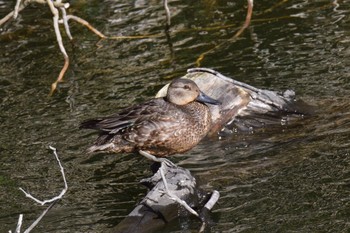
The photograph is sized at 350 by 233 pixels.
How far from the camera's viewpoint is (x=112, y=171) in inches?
309

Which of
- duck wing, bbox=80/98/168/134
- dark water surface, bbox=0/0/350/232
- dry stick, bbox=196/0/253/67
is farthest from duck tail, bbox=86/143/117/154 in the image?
dry stick, bbox=196/0/253/67

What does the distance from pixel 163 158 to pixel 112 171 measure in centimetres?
52

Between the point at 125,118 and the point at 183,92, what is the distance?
0.60 metres

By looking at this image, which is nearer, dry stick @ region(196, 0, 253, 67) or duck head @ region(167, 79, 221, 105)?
duck head @ region(167, 79, 221, 105)

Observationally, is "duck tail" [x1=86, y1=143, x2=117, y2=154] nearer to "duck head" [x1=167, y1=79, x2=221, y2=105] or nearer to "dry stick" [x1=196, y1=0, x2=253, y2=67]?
"duck head" [x1=167, y1=79, x2=221, y2=105]

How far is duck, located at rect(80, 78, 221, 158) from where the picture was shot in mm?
7656

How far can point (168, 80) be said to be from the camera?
9.83m

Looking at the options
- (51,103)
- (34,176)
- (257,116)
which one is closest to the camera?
(34,176)

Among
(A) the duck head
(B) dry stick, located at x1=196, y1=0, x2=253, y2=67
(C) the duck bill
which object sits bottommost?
(B) dry stick, located at x1=196, y1=0, x2=253, y2=67

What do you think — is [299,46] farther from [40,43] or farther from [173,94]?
[40,43]

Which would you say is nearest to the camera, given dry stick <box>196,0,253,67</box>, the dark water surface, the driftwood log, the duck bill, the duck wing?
the dark water surface

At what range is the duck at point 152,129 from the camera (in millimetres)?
7656

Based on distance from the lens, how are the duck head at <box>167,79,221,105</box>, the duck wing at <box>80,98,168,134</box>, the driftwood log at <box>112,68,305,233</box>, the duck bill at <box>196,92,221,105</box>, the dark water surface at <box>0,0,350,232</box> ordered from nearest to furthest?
the dark water surface at <box>0,0,350,232</box> → the duck wing at <box>80,98,168,134</box> → the duck head at <box>167,79,221,105</box> → the duck bill at <box>196,92,221,105</box> → the driftwood log at <box>112,68,305,233</box>

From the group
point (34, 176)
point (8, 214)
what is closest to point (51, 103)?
point (34, 176)
